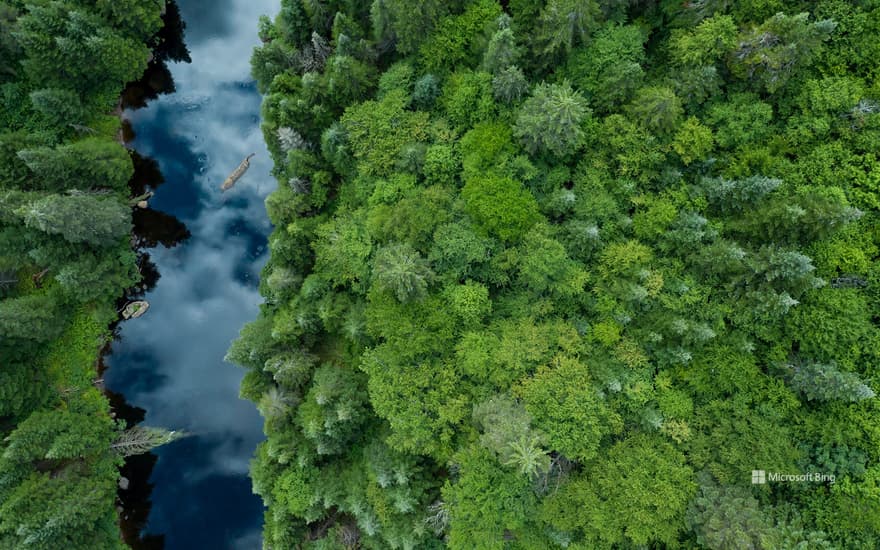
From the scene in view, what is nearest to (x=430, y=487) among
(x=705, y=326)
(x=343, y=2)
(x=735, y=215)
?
(x=705, y=326)

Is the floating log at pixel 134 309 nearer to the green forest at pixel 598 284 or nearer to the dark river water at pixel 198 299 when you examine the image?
the dark river water at pixel 198 299

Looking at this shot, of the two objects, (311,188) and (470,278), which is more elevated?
(311,188)

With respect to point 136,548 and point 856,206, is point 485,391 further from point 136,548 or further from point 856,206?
point 136,548

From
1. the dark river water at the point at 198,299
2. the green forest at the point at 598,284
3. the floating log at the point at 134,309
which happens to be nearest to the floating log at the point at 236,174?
the dark river water at the point at 198,299

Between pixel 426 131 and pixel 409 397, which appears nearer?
pixel 409 397

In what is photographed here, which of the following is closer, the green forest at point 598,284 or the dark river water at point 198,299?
the green forest at point 598,284

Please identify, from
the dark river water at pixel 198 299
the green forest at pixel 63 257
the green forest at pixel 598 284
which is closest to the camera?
the green forest at pixel 598 284
